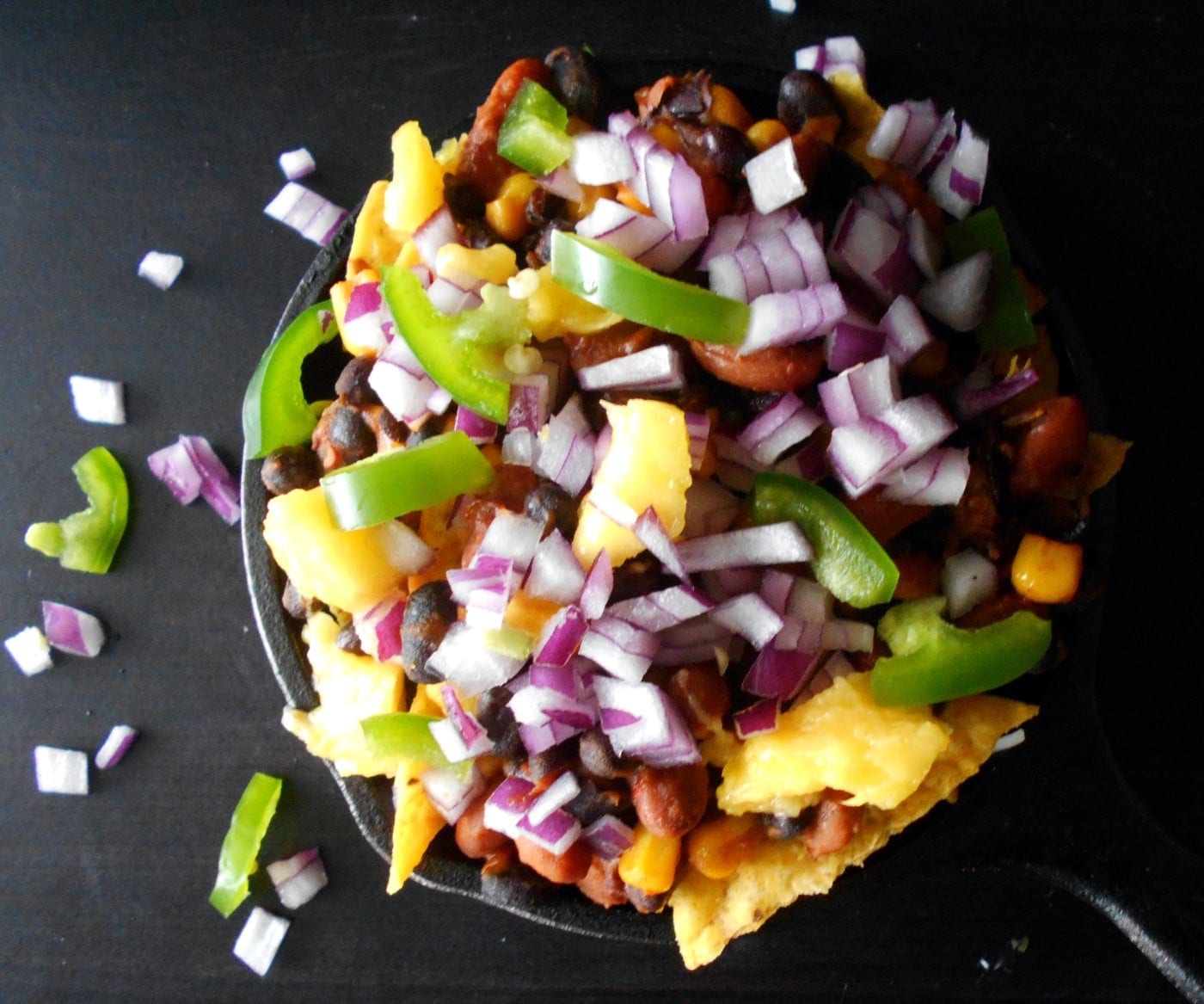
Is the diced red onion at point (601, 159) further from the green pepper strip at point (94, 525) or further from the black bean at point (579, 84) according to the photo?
the green pepper strip at point (94, 525)

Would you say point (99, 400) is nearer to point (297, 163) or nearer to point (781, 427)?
point (297, 163)

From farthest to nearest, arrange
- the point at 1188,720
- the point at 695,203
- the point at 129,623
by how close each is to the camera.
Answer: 1. the point at 129,623
2. the point at 1188,720
3. the point at 695,203

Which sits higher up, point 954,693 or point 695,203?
point 695,203

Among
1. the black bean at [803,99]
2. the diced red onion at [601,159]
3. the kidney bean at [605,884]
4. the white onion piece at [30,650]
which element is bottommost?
the white onion piece at [30,650]

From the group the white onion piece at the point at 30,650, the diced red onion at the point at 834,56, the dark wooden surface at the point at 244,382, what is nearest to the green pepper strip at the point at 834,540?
the dark wooden surface at the point at 244,382

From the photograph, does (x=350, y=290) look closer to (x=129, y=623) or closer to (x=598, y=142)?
(x=598, y=142)

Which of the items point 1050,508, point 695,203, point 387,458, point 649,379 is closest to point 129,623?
point 387,458

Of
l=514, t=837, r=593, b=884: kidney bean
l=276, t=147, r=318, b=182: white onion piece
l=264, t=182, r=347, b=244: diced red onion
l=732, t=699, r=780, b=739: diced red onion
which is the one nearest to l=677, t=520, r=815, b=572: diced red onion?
l=732, t=699, r=780, b=739: diced red onion

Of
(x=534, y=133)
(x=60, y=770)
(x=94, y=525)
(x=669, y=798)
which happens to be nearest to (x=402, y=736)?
(x=669, y=798)
